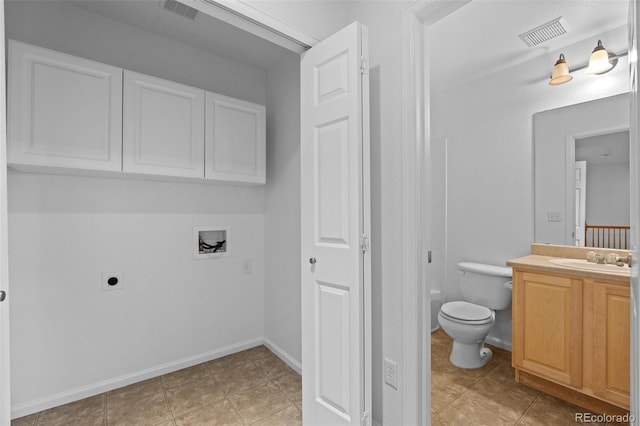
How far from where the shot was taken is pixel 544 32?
7.42 ft

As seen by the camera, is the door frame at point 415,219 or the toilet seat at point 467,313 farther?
the toilet seat at point 467,313

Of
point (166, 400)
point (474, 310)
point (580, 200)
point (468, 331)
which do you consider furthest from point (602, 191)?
point (166, 400)

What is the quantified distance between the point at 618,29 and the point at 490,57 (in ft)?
2.66

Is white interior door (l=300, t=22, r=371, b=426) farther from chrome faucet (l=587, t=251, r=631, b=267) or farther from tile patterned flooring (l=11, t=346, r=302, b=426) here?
chrome faucet (l=587, t=251, r=631, b=267)

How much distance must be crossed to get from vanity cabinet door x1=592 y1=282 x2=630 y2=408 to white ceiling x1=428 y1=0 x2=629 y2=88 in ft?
5.76

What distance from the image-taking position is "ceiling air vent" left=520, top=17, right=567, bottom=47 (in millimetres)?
2164

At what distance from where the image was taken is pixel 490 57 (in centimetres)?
272

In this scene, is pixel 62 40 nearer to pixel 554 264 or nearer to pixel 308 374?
pixel 308 374

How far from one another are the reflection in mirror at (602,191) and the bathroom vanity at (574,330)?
0.57ft

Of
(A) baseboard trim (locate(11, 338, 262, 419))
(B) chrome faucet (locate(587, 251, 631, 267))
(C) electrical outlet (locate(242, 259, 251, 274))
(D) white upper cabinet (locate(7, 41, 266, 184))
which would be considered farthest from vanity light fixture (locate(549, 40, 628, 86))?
(A) baseboard trim (locate(11, 338, 262, 419))

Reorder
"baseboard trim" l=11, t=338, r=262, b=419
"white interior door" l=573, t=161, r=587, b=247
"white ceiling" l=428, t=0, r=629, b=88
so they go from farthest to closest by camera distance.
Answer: "white interior door" l=573, t=161, r=587, b=247
"white ceiling" l=428, t=0, r=629, b=88
"baseboard trim" l=11, t=338, r=262, b=419

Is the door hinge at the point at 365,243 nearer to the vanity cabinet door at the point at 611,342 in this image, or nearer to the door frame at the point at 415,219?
the door frame at the point at 415,219

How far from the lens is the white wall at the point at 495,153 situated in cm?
263

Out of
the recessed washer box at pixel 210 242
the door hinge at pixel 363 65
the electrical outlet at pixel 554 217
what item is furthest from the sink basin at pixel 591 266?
the recessed washer box at pixel 210 242
